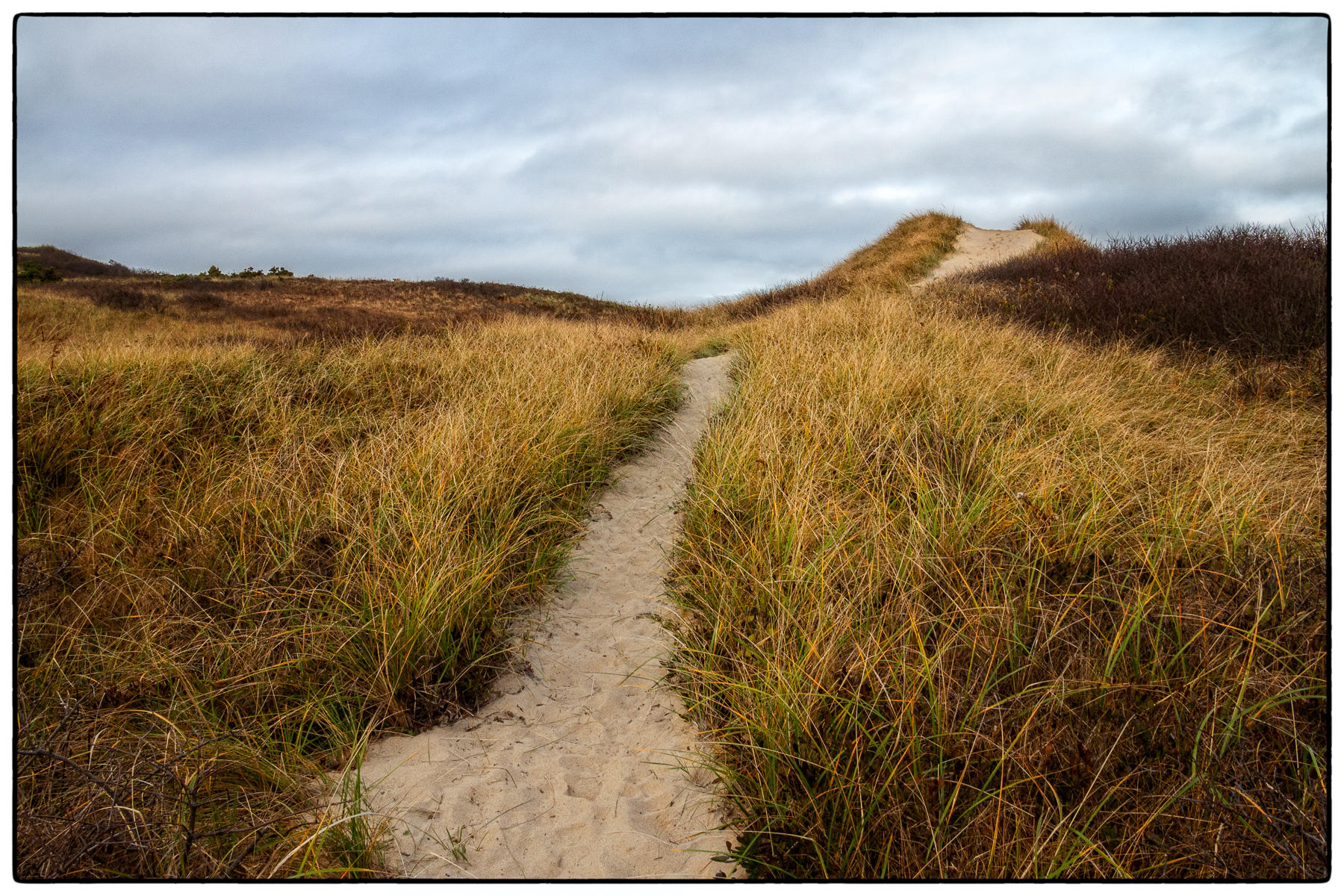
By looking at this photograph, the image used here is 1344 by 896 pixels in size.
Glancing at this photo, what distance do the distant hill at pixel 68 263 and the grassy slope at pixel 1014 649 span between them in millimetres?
31566

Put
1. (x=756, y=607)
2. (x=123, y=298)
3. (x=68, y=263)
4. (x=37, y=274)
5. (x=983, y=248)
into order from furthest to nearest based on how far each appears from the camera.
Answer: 1. (x=68, y=263)
2. (x=983, y=248)
3. (x=37, y=274)
4. (x=123, y=298)
5. (x=756, y=607)

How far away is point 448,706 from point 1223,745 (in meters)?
2.75

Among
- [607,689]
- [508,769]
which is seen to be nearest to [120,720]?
[508,769]

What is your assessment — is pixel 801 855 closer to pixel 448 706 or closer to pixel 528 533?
pixel 448 706

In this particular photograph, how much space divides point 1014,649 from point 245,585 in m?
3.60

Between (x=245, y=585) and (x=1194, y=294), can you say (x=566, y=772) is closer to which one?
(x=245, y=585)

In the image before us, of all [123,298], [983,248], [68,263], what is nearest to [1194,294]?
[983,248]

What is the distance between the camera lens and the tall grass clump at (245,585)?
6.25 feet

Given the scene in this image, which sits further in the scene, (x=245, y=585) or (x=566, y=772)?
(x=245, y=585)

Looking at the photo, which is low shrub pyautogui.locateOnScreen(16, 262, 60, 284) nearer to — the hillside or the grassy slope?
the hillside

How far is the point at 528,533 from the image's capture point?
4012 mm

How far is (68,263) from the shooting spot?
26.3 metres

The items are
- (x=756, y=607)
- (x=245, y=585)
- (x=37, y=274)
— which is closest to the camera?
(x=756, y=607)

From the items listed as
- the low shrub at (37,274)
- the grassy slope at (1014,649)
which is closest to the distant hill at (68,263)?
the low shrub at (37,274)
